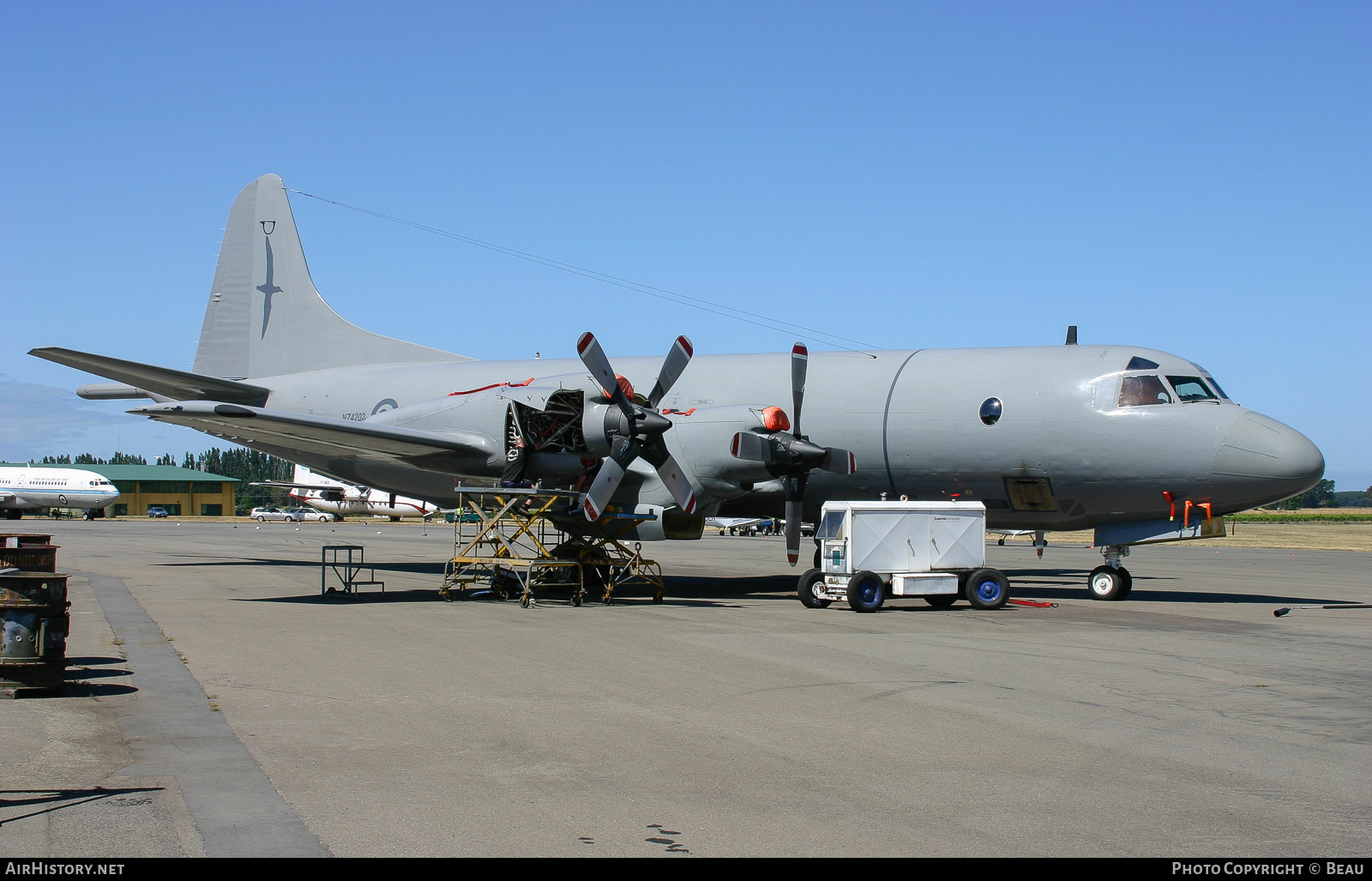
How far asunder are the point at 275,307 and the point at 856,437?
16390 millimetres

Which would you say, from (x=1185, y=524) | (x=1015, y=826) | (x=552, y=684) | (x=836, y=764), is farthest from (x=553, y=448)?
(x=1015, y=826)

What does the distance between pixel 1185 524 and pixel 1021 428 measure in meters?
3.23

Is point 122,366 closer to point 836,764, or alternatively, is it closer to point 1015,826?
point 836,764

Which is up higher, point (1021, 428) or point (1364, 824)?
point (1021, 428)

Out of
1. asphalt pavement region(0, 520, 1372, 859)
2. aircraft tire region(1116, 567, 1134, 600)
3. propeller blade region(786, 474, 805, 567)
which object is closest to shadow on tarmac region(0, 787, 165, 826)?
asphalt pavement region(0, 520, 1372, 859)

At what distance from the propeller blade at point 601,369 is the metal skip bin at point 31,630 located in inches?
394

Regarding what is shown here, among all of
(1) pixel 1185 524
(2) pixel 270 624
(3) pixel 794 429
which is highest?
(3) pixel 794 429

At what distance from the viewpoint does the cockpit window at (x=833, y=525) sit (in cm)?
1836

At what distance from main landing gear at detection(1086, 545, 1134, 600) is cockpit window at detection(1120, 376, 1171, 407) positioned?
2975mm

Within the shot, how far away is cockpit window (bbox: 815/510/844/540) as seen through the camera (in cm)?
1836

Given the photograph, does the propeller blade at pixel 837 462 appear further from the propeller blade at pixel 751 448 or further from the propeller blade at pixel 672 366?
the propeller blade at pixel 672 366

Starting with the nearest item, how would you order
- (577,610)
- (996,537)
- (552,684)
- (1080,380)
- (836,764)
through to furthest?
(836,764) → (552,684) → (577,610) → (1080,380) → (996,537)
